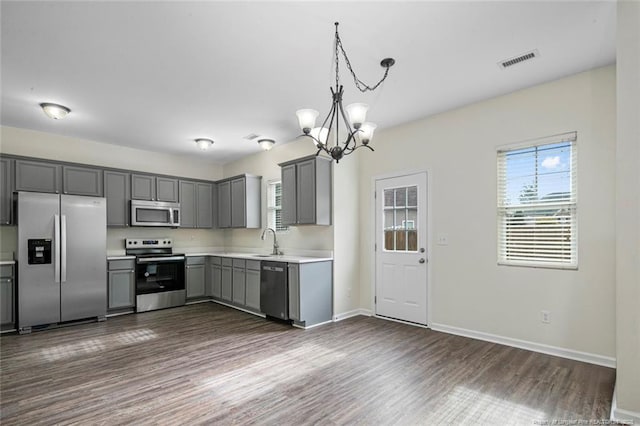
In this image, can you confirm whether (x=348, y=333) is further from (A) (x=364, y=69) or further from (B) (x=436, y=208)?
(A) (x=364, y=69)

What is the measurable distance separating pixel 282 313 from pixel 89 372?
2.21 meters

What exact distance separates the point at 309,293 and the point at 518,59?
3.44m

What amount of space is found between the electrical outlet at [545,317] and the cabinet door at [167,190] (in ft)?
19.0

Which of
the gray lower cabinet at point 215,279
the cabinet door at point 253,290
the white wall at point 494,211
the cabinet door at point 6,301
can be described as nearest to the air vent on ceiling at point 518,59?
the white wall at point 494,211

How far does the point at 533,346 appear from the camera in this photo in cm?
349

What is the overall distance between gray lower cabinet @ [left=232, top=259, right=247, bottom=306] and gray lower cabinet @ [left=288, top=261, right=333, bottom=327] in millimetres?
1173

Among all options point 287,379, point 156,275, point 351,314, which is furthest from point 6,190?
point 351,314

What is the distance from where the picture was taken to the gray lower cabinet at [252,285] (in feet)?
16.7

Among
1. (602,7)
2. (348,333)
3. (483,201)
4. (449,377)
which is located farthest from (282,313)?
(602,7)

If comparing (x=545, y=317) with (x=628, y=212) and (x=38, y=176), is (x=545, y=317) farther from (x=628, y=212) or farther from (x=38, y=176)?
(x=38, y=176)

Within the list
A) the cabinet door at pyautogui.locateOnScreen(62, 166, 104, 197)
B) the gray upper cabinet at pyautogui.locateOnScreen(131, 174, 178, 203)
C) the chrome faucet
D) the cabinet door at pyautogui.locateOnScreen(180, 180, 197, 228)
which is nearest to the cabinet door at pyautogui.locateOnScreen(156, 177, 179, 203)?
the gray upper cabinet at pyautogui.locateOnScreen(131, 174, 178, 203)

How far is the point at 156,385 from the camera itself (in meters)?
2.79

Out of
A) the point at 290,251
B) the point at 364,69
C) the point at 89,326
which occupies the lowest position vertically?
the point at 89,326

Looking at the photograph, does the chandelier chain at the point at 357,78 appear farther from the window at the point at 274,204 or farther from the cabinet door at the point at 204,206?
the cabinet door at the point at 204,206
